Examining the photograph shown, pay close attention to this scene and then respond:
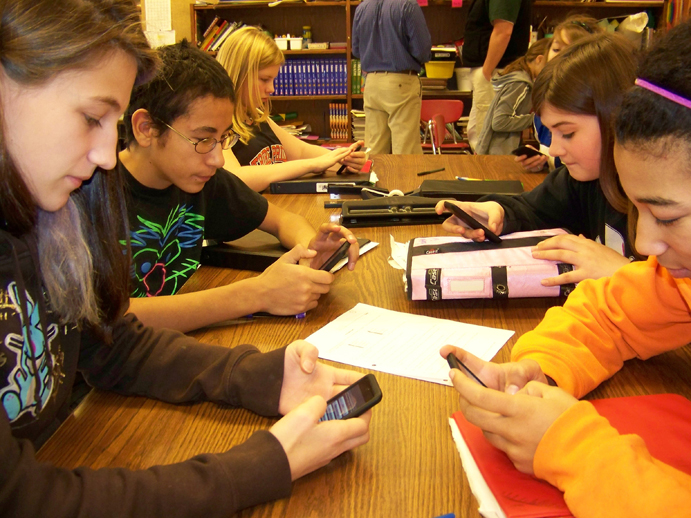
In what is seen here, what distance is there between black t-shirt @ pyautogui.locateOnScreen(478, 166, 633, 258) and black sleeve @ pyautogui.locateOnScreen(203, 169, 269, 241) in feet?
2.04

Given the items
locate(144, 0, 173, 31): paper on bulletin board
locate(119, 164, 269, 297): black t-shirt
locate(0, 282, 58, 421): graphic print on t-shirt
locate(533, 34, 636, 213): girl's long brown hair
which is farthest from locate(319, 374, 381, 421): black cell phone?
locate(144, 0, 173, 31): paper on bulletin board

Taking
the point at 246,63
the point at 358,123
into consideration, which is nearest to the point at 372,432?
the point at 246,63

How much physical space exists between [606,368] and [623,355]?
0.15 feet

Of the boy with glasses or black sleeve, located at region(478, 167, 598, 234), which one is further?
black sleeve, located at region(478, 167, 598, 234)

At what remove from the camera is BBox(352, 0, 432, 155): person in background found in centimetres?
351

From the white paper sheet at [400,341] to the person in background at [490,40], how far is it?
9.77 feet

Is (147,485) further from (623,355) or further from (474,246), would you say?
(474,246)

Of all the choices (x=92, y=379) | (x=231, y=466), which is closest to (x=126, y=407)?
(x=92, y=379)

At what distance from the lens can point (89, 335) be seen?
32.0 inches

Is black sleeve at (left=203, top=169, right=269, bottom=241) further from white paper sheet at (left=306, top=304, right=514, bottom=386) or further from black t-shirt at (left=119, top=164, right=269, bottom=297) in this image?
white paper sheet at (left=306, top=304, right=514, bottom=386)

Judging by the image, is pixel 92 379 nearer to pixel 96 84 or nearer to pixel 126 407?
pixel 126 407

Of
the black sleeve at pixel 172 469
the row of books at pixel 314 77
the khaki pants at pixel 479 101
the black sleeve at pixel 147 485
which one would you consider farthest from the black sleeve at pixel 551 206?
the row of books at pixel 314 77

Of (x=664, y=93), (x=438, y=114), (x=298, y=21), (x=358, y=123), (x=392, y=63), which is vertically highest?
(x=298, y=21)

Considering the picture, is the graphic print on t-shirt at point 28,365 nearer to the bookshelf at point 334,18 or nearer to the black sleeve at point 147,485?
the black sleeve at point 147,485
